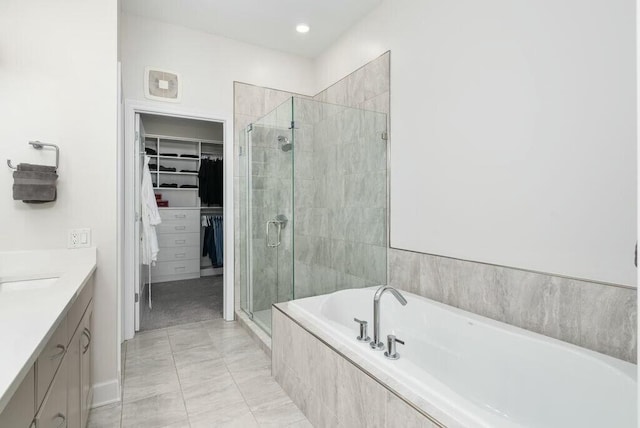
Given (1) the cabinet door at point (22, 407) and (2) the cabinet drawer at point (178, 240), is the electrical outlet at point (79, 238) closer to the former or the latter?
(1) the cabinet door at point (22, 407)

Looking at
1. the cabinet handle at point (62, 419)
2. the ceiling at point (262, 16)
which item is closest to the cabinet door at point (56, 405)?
the cabinet handle at point (62, 419)

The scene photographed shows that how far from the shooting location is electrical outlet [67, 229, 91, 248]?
6.37 feet

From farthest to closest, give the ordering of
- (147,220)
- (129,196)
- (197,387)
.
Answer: (147,220)
(129,196)
(197,387)

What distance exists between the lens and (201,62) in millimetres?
3305

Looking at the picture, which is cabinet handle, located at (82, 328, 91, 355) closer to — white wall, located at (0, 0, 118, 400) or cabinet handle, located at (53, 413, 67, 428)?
white wall, located at (0, 0, 118, 400)

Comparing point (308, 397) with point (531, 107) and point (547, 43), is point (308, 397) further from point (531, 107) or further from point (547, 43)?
point (547, 43)

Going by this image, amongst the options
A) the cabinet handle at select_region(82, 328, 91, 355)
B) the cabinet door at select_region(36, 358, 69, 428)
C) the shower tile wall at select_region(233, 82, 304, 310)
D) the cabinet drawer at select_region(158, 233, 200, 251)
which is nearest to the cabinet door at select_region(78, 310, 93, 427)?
the cabinet handle at select_region(82, 328, 91, 355)

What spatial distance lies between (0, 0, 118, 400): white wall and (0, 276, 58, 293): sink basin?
27cm

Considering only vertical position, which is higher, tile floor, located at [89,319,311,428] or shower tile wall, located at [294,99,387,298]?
shower tile wall, located at [294,99,387,298]

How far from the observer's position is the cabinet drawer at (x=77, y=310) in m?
1.30

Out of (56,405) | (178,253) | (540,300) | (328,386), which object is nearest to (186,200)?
(178,253)

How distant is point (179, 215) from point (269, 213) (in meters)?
2.77

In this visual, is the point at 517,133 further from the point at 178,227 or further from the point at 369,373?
the point at 178,227

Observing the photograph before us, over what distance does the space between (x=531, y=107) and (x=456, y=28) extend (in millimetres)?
790
